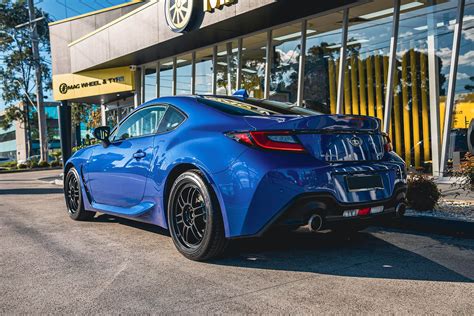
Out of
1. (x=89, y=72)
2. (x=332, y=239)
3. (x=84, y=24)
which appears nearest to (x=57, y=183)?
(x=89, y=72)

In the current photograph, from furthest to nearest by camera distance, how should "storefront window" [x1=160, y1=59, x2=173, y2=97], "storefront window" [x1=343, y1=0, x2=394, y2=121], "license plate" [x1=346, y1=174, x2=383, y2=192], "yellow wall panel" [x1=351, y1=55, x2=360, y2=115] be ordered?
"storefront window" [x1=160, y1=59, x2=173, y2=97], "yellow wall panel" [x1=351, y1=55, x2=360, y2=115], "storefront window" [x1=343, y1=0, x2=394, y2=121], "license plate" [x1=346, y1=174, x2=383, y2=192]

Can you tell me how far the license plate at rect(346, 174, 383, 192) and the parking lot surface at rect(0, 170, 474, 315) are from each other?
1.96 feet

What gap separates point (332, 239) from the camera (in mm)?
4312

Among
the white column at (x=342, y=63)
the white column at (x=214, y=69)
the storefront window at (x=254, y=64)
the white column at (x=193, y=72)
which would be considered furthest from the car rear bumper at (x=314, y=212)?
the white column at (x=193, y=72)

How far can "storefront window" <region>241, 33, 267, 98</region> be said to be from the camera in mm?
12500

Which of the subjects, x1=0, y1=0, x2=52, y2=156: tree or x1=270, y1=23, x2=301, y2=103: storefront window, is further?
x1=0, y1=0, x2=52, y2=156: tree

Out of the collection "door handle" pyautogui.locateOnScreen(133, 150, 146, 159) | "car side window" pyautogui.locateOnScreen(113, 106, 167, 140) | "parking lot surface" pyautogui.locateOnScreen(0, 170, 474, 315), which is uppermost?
"car side window" pyautogui.locateOnScreen(113, 106, 167, 140)

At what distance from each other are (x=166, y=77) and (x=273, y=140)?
14.2 metres

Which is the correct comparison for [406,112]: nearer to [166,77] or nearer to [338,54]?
[338,54]

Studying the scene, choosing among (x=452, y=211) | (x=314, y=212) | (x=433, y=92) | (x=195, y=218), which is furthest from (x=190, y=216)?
(x=433, y=92)

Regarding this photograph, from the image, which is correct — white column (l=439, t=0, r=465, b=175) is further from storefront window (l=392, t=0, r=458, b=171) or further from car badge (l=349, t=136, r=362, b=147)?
car badge (l=349, t=136, r=362, b=147)

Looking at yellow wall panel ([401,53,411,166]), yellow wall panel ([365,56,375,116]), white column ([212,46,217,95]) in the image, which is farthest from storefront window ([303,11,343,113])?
white column ([212,46,217,95])

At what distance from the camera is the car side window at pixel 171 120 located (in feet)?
13.1

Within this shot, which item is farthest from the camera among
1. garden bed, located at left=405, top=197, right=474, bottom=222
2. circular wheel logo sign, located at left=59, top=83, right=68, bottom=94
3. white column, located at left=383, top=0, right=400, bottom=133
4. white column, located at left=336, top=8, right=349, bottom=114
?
circular wheel logo sign, located at left=59, top=83, right=68, bottom=94
